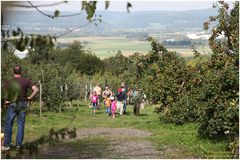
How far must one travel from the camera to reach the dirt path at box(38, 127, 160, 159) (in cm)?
979

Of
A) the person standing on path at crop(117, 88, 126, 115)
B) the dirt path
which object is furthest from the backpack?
the dirt path

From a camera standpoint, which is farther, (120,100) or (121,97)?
(121,97)

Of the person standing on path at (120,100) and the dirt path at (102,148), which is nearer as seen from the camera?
the dirt path at (102,148)

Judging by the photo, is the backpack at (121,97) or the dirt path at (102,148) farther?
the backpack at (121,97)

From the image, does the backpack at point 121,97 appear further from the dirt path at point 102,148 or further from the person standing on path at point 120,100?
the dirt path at point 102,148

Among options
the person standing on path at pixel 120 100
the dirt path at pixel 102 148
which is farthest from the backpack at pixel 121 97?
the dirt path at pixel 102 148

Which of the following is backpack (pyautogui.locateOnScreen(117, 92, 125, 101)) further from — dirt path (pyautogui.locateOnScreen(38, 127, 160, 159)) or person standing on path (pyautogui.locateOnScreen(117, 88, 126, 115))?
dirt path (pyautogui.locateOnScreen(38, 127, 160, 159))

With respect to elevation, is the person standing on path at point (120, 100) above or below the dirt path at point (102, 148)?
above

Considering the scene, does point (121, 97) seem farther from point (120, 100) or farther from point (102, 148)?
point (102, 148)

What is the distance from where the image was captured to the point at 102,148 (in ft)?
35.9

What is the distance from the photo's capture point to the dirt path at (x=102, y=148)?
32.1 feet

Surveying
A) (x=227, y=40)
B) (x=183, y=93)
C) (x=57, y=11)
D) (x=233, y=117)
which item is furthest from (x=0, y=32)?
(x=183, y=93)

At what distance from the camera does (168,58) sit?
2069 cm

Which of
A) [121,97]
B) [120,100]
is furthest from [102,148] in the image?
[121,97]
